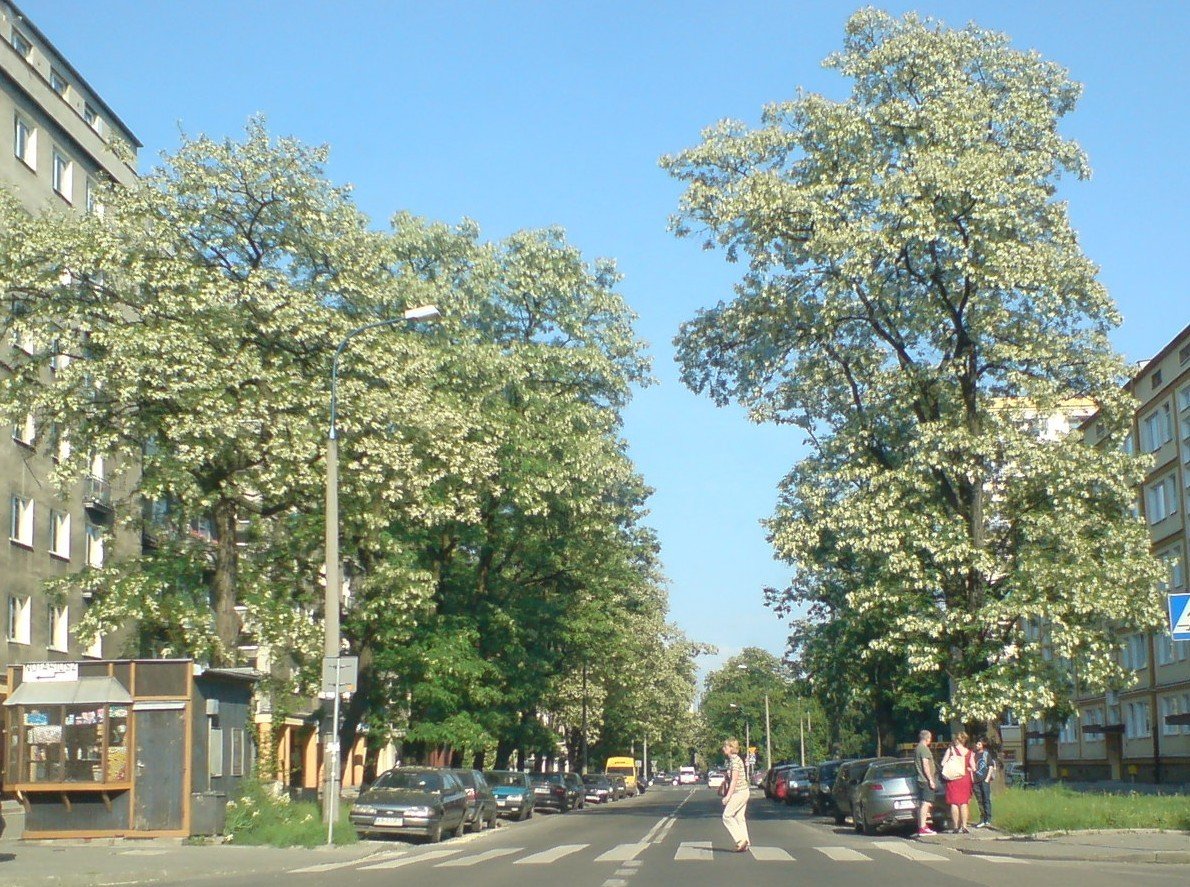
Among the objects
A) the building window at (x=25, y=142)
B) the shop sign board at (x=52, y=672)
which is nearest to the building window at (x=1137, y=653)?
the building window at (x=25, y=142)

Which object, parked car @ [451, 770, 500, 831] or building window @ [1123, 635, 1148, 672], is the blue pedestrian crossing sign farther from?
building window @ [1123, 635, 1148, 672]

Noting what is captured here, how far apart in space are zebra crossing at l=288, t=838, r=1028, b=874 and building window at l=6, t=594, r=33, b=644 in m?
17.0

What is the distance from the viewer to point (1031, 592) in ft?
93.2

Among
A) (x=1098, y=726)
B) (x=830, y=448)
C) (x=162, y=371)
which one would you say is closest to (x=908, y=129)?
(x=830, y=448)

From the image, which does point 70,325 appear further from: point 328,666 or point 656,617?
point 656,617

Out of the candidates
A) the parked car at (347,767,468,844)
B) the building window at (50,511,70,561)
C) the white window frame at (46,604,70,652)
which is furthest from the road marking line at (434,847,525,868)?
the building window at (50,511,70,561)

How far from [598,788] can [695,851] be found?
39952 millimetres

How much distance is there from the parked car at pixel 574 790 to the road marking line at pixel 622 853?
2684 cm

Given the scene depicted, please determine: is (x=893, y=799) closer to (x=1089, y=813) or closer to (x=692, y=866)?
(x=1089, y=813)

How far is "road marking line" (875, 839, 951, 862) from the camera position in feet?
63.7

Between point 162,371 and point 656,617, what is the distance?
47131 millimetres

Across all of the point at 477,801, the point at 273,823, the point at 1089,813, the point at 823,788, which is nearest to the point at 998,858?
the point at 1089,813

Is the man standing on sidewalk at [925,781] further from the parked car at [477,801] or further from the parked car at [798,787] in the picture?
the parked car at [798,787]

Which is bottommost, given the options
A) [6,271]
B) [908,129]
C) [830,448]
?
[830,448]
